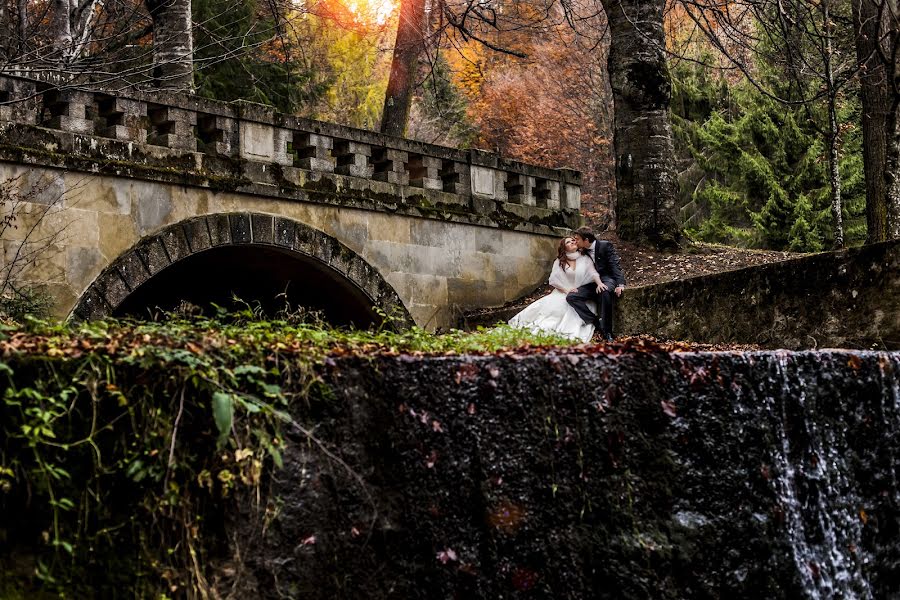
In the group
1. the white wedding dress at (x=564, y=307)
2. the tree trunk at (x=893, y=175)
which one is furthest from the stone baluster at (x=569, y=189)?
the tree trunk at (x=893, y=175)

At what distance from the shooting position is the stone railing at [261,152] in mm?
10914

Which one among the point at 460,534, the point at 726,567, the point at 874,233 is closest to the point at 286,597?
the point at 460,534

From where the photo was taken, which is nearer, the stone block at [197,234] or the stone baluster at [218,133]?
the stone block at [197,234]

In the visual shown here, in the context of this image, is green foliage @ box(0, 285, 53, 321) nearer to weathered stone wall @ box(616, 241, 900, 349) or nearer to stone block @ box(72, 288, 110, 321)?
stone block @ box(72, 288, 110, 321)

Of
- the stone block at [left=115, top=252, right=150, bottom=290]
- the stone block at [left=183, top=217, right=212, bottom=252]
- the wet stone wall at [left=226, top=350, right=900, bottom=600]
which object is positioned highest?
the stone block at [left=183, top=217, right=212, bottom=252]

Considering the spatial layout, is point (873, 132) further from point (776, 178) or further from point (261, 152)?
point (776, 178)

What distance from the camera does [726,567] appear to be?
593cm

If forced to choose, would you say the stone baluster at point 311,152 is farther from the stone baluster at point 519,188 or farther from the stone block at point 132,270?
the stone baluster at point 519,188

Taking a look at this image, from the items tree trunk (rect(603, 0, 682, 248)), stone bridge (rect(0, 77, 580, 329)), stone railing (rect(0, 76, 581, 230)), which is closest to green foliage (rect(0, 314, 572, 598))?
stone railing (rect(0, 76, 581, 230))

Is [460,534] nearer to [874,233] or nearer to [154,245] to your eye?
[154,245]

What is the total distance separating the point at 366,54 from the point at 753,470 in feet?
98.6

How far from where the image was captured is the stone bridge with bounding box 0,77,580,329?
35.1 ft

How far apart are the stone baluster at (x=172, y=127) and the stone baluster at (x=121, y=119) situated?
0.25 m

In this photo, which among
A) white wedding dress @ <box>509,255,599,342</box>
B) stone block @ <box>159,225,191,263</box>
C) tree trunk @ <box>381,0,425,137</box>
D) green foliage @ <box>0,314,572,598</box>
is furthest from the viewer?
tree trunk @ <box>381,0,425,137</box>
